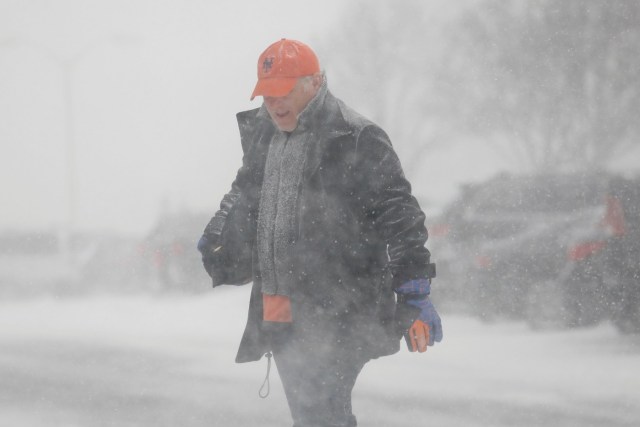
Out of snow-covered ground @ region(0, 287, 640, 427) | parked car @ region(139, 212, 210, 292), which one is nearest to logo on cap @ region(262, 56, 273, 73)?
snow-covered ground @ region(0, 287, 640, 427)

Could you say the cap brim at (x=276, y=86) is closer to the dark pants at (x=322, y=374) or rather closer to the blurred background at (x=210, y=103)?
the dark pants at (x=322, y=374)

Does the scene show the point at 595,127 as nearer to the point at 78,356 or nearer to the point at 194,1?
the point at 194,1

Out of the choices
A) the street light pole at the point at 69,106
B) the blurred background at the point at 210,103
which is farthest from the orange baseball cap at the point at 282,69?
the street light pole at the point at 69,106

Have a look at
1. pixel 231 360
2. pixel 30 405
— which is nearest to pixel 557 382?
pixel 231 360

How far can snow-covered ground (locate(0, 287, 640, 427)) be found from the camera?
5.14m

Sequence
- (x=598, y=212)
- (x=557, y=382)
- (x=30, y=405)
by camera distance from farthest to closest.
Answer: (x=598, y=212)
(x=557, y=382)
(x=30, y=405)

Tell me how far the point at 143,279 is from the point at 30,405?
22.7ft

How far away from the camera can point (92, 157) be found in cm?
1505

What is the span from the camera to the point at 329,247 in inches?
116

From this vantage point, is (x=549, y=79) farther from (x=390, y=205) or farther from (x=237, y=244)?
(x=390, y=205)

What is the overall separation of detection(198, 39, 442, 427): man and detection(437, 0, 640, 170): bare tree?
1063 cm

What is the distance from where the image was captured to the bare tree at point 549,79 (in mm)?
13836

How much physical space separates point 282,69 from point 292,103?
10cm

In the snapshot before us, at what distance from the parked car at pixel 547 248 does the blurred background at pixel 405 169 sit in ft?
0.06
